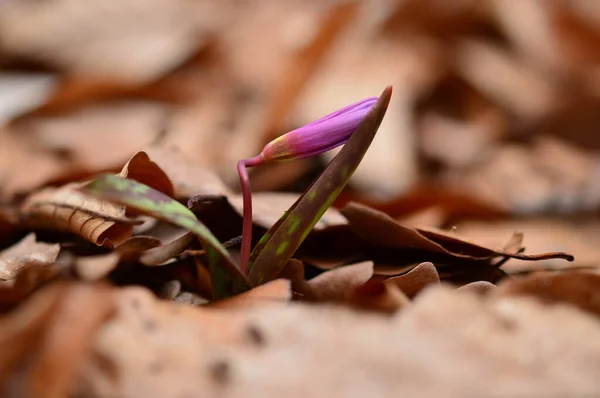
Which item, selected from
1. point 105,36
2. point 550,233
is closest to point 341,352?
point 550,233

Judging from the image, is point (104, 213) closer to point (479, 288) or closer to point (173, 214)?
point (173, 214)

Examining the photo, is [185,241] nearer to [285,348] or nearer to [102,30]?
[285,348]

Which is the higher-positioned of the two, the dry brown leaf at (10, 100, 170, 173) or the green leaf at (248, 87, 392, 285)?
the green leaf at (248, 87, 392, 285)

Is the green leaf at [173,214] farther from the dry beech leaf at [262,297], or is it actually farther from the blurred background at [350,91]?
the blurred background at [350,91]

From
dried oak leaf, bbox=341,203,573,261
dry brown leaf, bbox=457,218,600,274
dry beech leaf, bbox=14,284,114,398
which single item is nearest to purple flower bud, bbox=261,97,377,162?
dried oak leaf, bbox=341,203,573,261

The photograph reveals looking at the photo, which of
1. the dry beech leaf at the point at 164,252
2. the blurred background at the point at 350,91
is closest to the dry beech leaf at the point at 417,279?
the dry beech leaf at the point at 164,252

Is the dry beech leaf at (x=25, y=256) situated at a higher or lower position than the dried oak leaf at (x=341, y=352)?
lower

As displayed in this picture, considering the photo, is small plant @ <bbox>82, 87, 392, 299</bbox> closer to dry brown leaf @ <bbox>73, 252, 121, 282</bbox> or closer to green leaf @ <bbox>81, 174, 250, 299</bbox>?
green leaf @ <bbox>81, 174, 250, 299</bbox>
